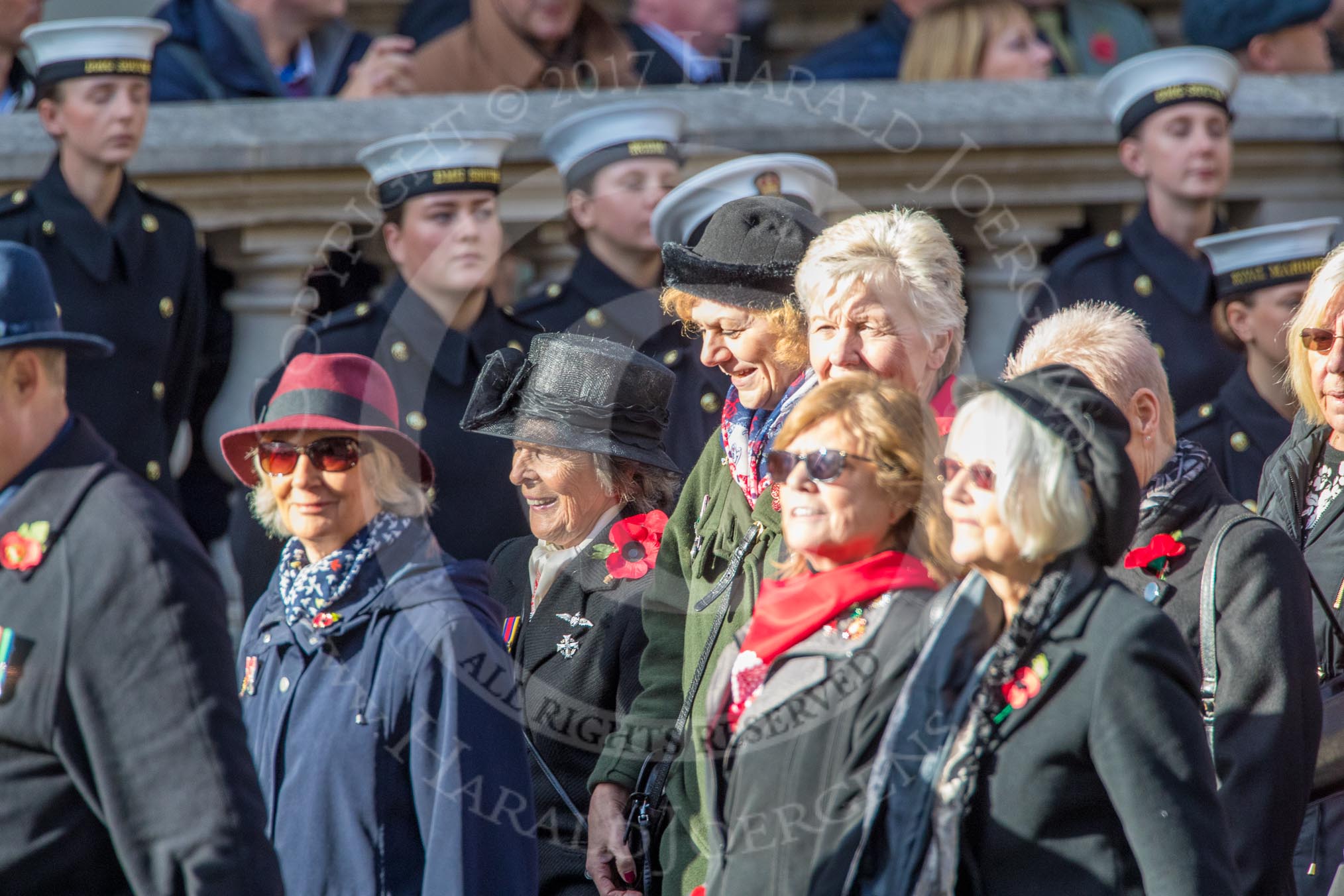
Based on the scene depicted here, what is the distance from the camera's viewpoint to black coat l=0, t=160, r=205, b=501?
5.64 m

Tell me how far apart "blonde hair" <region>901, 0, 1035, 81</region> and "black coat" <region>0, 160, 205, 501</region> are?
8.08 ft

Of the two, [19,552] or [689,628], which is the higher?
[689,628]

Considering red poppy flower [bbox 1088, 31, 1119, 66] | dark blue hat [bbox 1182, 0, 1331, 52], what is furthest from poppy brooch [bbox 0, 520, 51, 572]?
red poppy flower [bbox 1088, 31, 1119, 66]

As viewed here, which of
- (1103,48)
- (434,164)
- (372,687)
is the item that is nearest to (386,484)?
(372,687)

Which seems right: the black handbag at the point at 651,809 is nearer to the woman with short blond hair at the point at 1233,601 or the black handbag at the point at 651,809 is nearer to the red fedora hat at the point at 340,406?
the red fedora hat at the point at 340,406

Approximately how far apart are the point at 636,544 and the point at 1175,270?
217cm

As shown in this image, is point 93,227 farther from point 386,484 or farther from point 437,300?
point 386,484

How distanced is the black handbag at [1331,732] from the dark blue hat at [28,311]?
212 centimetres

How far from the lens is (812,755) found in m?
3.01

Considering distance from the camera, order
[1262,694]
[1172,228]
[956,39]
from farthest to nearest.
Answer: [956,39] → [1172,228] → [1262,694]

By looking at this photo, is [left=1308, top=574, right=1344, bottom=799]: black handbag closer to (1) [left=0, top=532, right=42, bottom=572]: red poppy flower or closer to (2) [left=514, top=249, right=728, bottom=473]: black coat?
(2) [left=514, top=249, right=728, bottom=473]: black coat

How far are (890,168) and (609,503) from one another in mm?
1964

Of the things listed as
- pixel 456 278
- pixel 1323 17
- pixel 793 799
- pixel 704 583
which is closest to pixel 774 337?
pixel 704 583

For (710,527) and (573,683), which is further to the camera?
(573,683)
